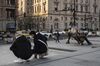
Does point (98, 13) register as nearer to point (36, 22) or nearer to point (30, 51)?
point (36, 22)

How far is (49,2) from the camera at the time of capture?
88.6m

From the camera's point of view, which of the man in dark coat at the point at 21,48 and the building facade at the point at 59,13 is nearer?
the man in dark coat at the point at 21,48

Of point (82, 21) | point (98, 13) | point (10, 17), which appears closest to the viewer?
point (10, 17)

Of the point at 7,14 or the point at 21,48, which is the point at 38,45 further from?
the point at 7,14

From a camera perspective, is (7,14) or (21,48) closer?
(21,48)

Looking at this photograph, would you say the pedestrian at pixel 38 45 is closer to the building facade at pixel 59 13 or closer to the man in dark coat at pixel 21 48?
the man in dark coat at pixel 21 48

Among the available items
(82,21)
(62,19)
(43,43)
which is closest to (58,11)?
(62,19)

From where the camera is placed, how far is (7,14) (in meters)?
69.4

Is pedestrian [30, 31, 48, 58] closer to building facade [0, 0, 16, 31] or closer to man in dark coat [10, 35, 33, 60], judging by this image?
man in dark coat [10, 35, 33, 60]

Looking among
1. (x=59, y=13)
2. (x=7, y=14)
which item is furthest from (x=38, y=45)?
(x=59, y=13)

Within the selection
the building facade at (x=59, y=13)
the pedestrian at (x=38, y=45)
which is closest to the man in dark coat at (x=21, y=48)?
the pedestrian at (x=38, y=45)

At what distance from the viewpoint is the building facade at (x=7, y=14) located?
67.8 m

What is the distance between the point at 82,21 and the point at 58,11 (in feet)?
40.1

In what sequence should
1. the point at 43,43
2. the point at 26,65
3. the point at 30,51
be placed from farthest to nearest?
the point at 43,43
the point at 30,51
the point at 26,65
